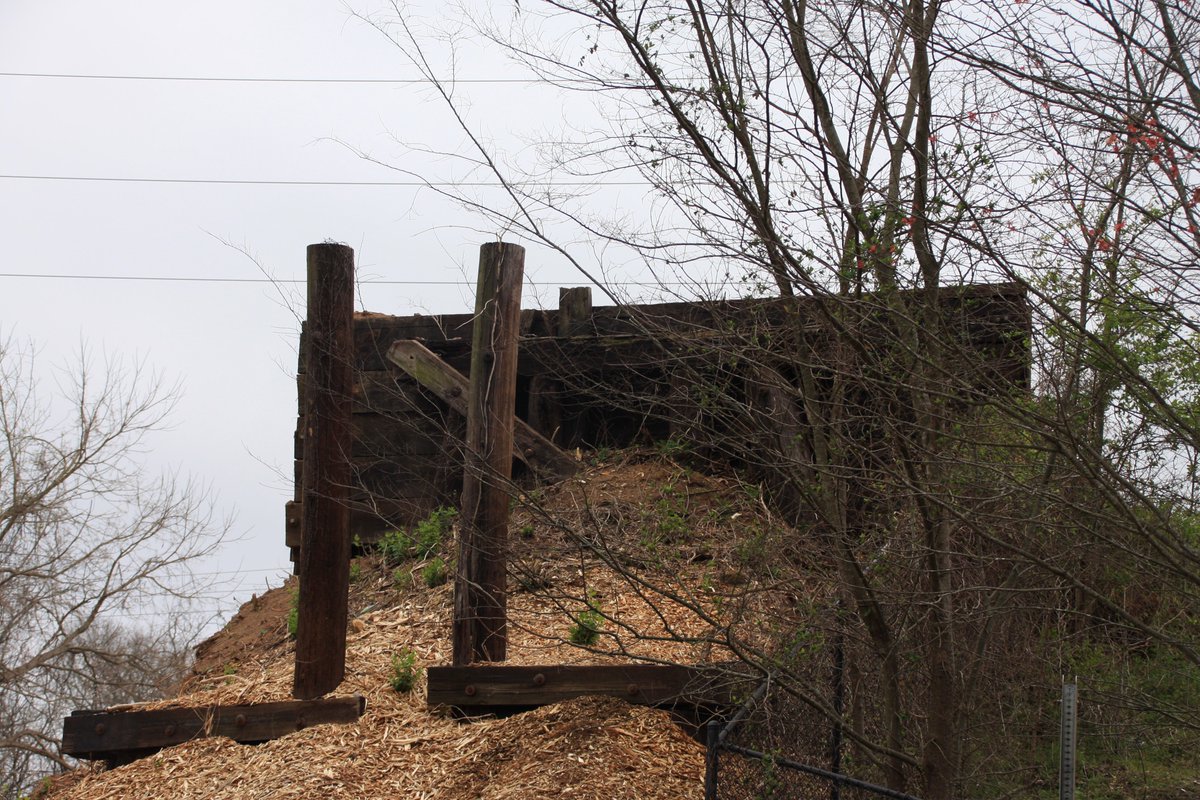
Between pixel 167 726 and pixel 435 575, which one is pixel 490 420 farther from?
pixel 167 726

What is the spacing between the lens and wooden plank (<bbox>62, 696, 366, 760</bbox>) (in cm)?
663

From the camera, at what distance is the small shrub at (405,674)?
22.2 ft

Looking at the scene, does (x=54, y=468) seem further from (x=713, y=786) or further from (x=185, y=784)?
(x=713, y=786)

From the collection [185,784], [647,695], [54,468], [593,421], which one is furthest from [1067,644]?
[54,468]

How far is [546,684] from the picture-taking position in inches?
251

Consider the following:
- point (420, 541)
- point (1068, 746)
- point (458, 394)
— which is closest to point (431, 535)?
point (420, 541)

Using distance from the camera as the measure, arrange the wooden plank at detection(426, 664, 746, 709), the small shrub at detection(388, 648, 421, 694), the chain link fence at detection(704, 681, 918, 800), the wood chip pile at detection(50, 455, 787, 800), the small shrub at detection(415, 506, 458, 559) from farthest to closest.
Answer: the small shrub at detection(415, 506, 458, 559) < the small shrub at detection(388, 648, 421, 694) < the wooden plank at detection(426, 664, 746, 709) < the wood chip pile at detection(50, 455, 787, 800) < the chain link fence at detection(704, 681, 918, 800)

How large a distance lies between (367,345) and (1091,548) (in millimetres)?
6944

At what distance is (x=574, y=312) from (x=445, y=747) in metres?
4.52

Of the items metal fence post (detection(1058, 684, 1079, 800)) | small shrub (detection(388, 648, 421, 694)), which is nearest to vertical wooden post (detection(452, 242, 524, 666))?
small shrub (detection(388, 648, 421, 694))

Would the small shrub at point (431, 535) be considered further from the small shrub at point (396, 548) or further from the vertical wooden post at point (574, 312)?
the vertical wooden post at point (574, 312)

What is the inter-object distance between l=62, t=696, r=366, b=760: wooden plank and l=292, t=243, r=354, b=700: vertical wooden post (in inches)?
7.3

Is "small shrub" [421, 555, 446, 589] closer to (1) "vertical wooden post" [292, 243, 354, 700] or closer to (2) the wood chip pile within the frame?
(2) the wood chip pile

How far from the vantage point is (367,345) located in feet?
33.1
